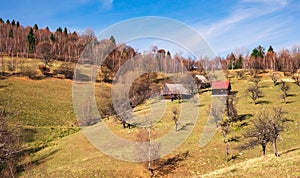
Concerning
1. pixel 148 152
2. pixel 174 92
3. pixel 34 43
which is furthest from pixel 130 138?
pixel 34 43

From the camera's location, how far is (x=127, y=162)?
1325 inches

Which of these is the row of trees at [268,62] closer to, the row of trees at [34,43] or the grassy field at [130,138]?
the grassy field at [130,138]

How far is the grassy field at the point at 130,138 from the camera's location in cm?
2740

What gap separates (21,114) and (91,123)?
16074 mm

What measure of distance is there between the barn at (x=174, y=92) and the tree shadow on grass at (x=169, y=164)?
43397 millimetres

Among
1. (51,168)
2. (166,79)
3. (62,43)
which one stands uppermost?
(62,43)

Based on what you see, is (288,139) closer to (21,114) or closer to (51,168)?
(51,168)

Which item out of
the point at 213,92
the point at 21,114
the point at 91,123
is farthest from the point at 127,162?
the point at 213,92

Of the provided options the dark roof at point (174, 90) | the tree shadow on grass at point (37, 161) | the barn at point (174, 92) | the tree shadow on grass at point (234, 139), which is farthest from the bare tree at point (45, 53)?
the tree shadow on grass at point (234, 139)

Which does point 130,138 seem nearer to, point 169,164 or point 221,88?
point 169,164

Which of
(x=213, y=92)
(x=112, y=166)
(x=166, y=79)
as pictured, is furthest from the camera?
(x=166, y=79)

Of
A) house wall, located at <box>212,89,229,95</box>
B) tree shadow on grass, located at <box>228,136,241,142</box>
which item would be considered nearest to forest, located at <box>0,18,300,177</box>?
tree shadow on grass, located at <box>228,136,241,142</box>

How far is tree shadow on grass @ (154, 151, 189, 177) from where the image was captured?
104ft

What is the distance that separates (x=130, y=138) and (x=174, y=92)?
3824cm
